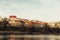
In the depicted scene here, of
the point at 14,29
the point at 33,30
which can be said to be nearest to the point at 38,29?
the point at 33,30

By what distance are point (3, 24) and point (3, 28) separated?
38.3ft

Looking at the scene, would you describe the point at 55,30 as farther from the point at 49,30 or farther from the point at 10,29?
the point at 10,29

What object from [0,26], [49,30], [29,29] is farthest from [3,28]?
[49,30]

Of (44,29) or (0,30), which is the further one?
(44,29)

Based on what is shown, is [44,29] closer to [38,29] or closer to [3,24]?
[38,29]

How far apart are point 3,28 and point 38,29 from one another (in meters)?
23.5

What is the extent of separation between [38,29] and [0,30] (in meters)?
26.9

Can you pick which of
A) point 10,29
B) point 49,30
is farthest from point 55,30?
point 10,29

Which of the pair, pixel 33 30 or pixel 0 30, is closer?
pixel 0 30

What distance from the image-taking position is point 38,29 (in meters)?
186

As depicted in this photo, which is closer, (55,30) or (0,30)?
(0,30)

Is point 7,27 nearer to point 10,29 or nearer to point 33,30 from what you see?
point 10,29

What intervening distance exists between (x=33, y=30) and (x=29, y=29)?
2834mm

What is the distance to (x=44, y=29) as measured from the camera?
190 m
